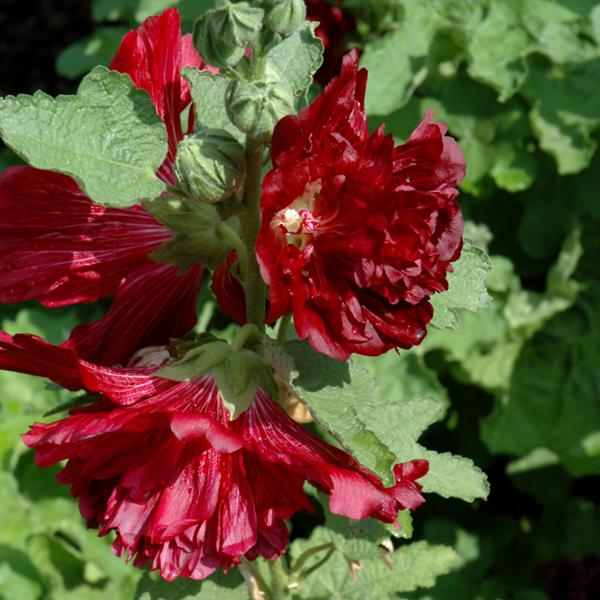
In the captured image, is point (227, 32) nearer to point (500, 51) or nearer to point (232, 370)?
point (232, 370)

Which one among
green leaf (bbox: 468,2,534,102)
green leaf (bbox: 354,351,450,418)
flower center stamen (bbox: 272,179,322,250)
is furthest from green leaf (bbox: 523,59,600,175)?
flower center stamen (bbox: 272,179,322,250)

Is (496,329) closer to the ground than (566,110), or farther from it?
closer to the ground

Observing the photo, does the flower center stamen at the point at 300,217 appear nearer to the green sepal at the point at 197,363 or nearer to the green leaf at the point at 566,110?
the green sepal at the point at 197,363

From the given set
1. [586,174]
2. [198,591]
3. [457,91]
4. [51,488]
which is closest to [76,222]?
[198,591]

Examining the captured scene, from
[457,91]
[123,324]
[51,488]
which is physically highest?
[123,324]

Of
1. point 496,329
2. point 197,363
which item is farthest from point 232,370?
point 496,329

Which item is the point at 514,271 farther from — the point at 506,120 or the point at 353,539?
the point at 353,539
